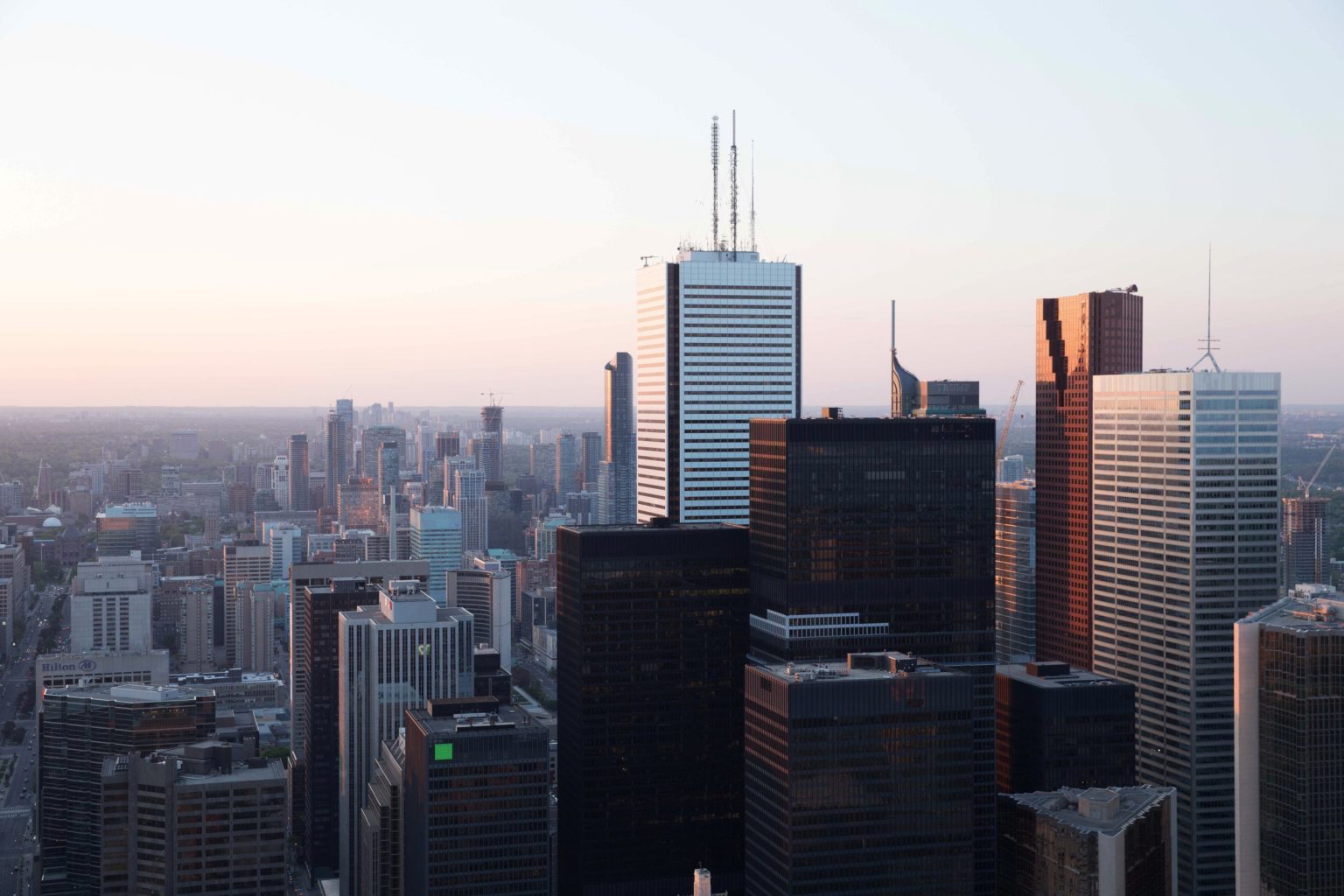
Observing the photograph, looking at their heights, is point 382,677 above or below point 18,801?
above

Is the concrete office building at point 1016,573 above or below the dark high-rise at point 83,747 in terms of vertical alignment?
above

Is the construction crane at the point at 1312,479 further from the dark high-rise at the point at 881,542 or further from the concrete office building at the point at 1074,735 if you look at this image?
the dark high-rise at the point at 881,542

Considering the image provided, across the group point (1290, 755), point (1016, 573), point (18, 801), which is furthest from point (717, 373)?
point (18, 801)

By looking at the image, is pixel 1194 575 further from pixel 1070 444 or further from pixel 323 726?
pixel 323 726

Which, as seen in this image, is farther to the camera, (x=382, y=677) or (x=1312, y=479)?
(x=1312, y=479)

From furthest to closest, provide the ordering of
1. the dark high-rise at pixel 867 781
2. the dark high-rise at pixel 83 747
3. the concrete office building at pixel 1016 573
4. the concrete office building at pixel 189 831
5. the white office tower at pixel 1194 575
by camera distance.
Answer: the concrete office building at pixel 1016 573 < the dark high-rise at pixel 83 747 < the white office tower at pixel 1194 575 < the concrete office building at pixel 189 831 < the dark high-rise at pixel 867 781

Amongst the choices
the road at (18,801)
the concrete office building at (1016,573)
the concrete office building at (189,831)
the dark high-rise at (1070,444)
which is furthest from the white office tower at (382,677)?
the dark high-rise at (1070,444)

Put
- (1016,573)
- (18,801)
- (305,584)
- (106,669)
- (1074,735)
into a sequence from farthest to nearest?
(106,669), (18,801), (305,584), (1016,573), (1074,735)

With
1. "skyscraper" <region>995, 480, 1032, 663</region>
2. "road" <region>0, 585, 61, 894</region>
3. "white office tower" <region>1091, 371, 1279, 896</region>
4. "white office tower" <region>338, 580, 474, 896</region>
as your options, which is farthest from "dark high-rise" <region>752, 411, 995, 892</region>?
"road" <region>0, 585, 61, 894</region>
